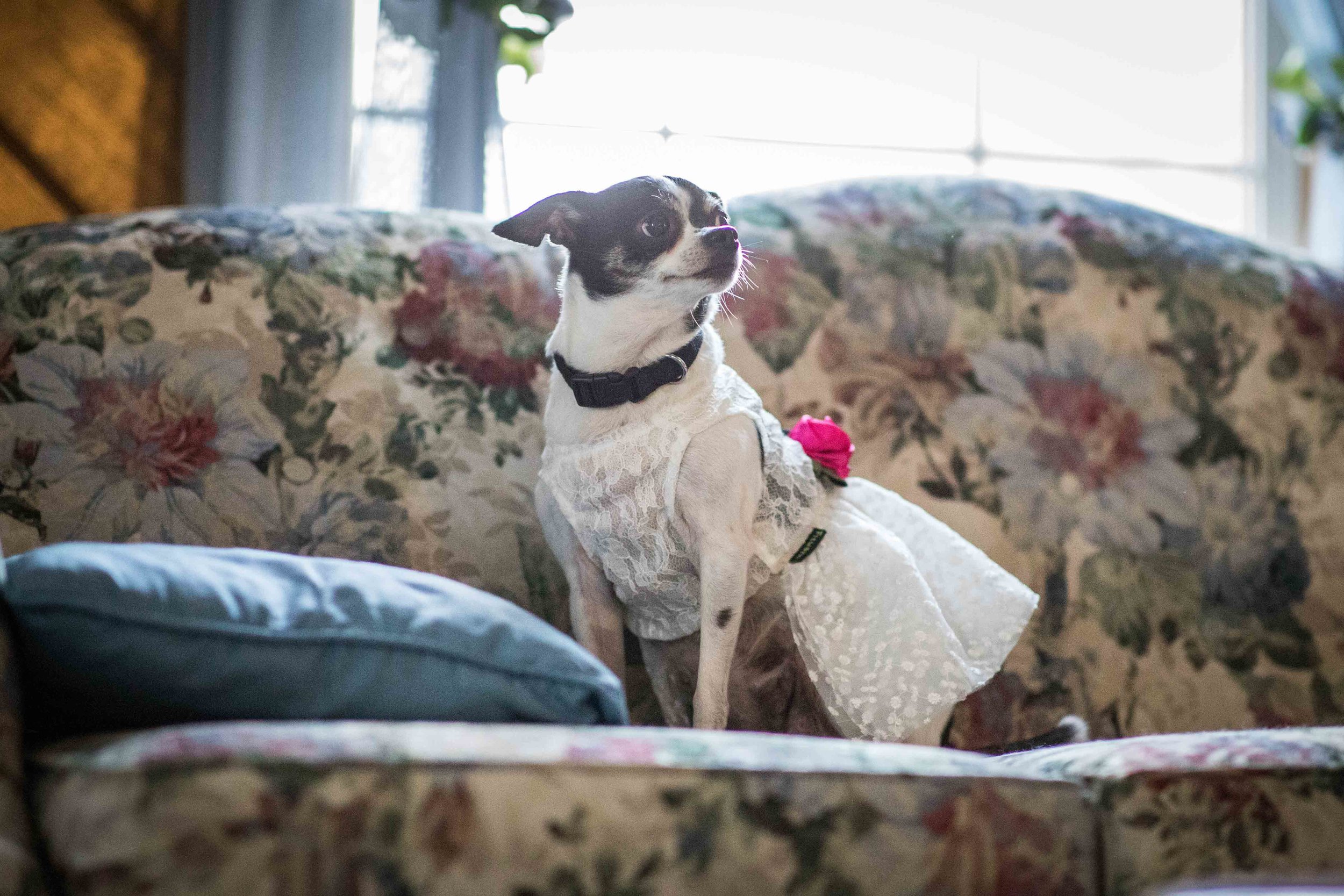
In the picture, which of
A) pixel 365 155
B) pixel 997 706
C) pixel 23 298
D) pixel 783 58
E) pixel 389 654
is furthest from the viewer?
pixel 783 58

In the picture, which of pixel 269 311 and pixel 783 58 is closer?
pixel 269 311

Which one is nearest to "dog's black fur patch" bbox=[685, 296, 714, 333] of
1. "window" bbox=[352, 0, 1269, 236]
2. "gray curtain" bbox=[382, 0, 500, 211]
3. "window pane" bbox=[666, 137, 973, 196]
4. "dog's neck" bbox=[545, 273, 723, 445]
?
"dog's neck" bbox=[545, 273, 723, 445]

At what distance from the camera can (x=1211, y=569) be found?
157cm

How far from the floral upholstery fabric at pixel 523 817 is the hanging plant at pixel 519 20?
176 cm

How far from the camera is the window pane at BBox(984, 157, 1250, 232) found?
2.85 m

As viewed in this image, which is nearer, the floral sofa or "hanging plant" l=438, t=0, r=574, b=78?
the floral sofa

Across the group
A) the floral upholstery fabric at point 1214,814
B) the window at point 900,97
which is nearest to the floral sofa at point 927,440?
the floral upholstery fabric at point 1214,814

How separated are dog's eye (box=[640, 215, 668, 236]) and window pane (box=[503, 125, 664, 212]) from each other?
109cm

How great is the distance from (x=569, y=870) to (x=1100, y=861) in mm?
461

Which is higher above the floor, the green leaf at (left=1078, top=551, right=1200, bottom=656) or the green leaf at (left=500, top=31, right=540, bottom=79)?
the green leaf at (left=500, top=31, right=540, bottom=79)

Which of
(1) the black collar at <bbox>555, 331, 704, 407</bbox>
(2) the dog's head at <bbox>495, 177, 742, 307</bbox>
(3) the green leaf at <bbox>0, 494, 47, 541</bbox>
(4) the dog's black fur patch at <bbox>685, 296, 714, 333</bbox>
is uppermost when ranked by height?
(2) the dog's head at <bbox>495, 177, 742, 307</bbox>

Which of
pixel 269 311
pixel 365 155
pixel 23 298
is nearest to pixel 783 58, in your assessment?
pixel 365 155

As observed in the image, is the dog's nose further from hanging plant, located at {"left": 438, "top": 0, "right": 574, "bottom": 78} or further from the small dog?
hanging plant, located at {"left": 438, "top": 0, "right": 574, "bottom": 78}

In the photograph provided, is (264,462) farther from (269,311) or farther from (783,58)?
(783,58)
